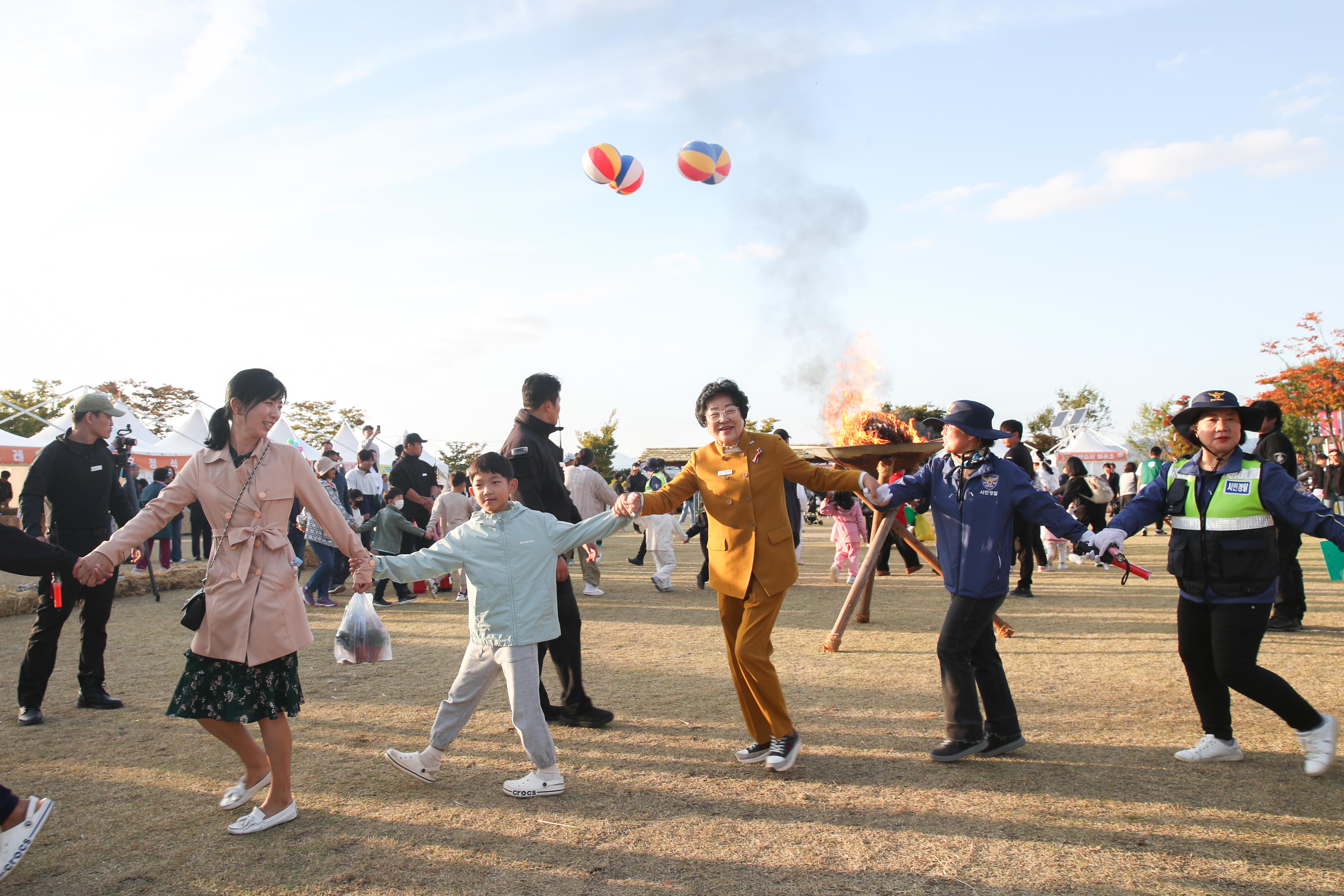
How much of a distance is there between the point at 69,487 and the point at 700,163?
13.3 m

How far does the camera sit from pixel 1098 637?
7.60 meters

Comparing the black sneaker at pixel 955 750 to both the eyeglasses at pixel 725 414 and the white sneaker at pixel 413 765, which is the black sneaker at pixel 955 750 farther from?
the white sneaker at pixel 413 765

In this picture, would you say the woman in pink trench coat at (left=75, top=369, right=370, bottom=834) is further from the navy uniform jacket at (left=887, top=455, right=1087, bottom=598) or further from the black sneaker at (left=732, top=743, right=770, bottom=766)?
the navy uniform jacket at (left=887, top=455, right=1087, bottom=598)

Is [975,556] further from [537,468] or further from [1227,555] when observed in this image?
[537,468]

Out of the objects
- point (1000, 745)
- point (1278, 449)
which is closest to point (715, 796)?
point (1000, 745)

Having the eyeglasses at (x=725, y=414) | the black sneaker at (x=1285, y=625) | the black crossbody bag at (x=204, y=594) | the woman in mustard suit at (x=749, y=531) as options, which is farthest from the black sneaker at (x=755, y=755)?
the black sneaker at (x=1285, y=625)

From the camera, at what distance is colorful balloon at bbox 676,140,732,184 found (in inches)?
655

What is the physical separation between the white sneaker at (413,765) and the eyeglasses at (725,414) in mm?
2306

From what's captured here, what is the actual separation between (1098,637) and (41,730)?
27.1 ft

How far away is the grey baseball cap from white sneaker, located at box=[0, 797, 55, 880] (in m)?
3.18

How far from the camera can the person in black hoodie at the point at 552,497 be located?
5121 millimetres

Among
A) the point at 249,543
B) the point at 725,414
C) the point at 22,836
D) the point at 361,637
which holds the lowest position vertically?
the point at 22,836

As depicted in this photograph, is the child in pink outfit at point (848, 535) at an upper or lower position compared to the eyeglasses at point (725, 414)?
lower

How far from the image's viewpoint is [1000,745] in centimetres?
450
